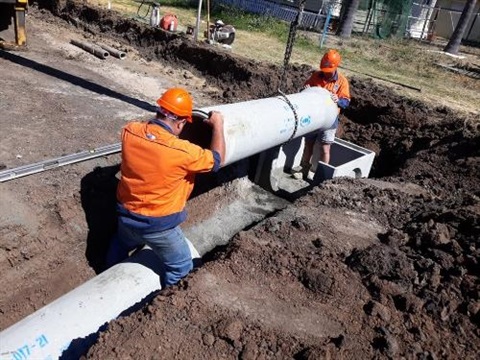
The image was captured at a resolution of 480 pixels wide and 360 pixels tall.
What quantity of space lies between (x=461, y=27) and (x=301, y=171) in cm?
1514

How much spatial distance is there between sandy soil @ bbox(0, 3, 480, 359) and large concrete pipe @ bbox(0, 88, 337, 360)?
564 millimetres

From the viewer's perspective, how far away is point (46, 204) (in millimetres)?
5199

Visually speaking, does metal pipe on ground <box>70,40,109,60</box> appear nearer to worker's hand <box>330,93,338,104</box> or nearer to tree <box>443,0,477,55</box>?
worker's hand <box>330,93,338,104</box>

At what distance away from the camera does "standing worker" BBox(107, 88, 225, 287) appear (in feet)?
13.3

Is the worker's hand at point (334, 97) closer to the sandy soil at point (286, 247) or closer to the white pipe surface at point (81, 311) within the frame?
the sandy soil at point (286, 247)

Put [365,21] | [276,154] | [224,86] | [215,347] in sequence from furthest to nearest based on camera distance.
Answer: [365,21] → [224,86] → [276,154] → [215,347]

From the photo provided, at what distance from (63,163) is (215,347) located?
3.57 meters

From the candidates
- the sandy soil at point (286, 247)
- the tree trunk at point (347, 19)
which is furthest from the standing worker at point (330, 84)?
the tree trunk at point (347, 19)

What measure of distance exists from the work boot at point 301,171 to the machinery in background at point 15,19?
6716 mm

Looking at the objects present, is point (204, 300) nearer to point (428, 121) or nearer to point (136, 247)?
point (136, 247)

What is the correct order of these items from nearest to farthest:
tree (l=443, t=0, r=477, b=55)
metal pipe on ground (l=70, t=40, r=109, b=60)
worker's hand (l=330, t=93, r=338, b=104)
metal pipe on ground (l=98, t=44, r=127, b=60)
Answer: worker's hand (l=330, t=93, r=338, b=104) → metal pipe on ground (l=70, t=40, r=109, b=60) → metal pipe on ground (l=98, t=44, r=127, b=60) → tree (l=443, t=0, r=477, b=55)

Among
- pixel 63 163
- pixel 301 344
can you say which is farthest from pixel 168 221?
pixel 63 163

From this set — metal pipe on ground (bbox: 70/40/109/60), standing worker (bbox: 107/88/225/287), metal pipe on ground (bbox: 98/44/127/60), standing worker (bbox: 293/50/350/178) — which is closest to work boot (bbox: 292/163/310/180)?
standing worker (bbox: 293/50/350/178)

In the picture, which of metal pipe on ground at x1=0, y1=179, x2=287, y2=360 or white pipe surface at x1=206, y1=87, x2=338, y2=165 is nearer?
metal pipe on ground at x1=0, y1=179, x2=287, y2=360
